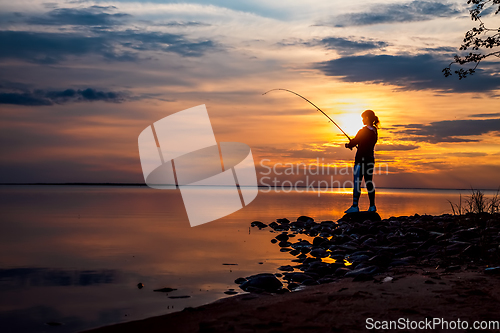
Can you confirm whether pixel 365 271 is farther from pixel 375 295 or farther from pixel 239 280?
pixel 239 280

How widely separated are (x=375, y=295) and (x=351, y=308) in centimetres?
62

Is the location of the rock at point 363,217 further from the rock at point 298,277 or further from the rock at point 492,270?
the rock at point 492,270

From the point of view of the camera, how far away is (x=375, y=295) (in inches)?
196

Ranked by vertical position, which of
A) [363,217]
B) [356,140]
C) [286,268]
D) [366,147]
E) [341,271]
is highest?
[356,140]

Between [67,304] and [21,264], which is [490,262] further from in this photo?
[21,264]

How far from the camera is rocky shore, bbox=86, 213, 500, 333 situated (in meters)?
4.11

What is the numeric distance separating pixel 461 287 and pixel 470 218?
6.34m

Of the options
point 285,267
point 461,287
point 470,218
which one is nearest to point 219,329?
point 461,287

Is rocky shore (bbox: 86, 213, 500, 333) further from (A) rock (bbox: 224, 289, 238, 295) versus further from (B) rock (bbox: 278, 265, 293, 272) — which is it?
(A) rock (bbox: 224, 289, 238, 295)

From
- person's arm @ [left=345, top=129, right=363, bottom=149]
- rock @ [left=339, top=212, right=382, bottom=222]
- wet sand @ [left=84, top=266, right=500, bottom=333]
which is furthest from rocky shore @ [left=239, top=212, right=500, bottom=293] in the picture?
person's arm @ [left=345, top=129, right=363, bottom=149]

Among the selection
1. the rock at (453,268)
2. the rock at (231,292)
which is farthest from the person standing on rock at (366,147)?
the rock at (231,292)

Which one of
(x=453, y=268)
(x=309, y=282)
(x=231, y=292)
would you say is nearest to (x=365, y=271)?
(x=309, y=282)

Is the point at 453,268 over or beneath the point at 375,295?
beneath

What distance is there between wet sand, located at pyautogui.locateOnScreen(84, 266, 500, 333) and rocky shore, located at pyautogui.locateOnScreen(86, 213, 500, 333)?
0.4 inches
